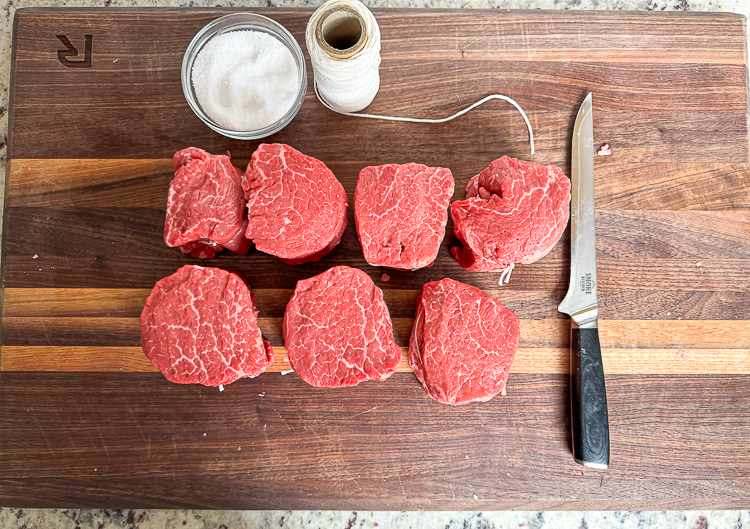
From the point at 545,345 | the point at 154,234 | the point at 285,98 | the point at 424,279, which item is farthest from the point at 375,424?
the point at 285,98

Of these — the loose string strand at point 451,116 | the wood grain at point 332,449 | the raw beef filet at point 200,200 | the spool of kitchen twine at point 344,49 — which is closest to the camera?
the spool of kitchen twine at point 344,49

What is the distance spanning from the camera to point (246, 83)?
2.55 meters

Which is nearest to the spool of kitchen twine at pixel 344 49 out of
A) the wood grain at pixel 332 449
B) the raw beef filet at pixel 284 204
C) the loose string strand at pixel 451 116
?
the loose string strand at pixel 451 116

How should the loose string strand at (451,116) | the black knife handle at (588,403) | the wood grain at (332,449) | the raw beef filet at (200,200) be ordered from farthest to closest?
the loose string strand at (451,116), the wood grain at (332,449), the black knife handle at (588,403), the raw beef filet at (200,200)

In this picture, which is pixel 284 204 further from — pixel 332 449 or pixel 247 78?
pixel 332 449

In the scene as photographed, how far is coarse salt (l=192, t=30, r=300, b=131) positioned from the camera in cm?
255

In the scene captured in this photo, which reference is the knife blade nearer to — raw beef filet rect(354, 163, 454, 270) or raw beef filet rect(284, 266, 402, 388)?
raw beef filet rect(354, 163, 454, 270)

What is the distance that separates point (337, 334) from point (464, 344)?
2.21 ft

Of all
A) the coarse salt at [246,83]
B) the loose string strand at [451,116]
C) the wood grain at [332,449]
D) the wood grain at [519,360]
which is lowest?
the wood grain at [332,449]

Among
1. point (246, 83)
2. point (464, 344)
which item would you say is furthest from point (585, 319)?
point (246, 83)

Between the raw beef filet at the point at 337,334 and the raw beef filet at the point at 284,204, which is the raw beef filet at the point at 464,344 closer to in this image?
the raw beef filet at the point at 337,334

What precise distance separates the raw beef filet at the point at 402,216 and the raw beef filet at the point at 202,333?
76cm

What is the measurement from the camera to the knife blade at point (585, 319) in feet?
8.22

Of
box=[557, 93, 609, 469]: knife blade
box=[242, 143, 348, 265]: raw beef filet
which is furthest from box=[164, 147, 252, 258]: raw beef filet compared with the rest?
box=[557, 93, 609, 469]: knife blade
